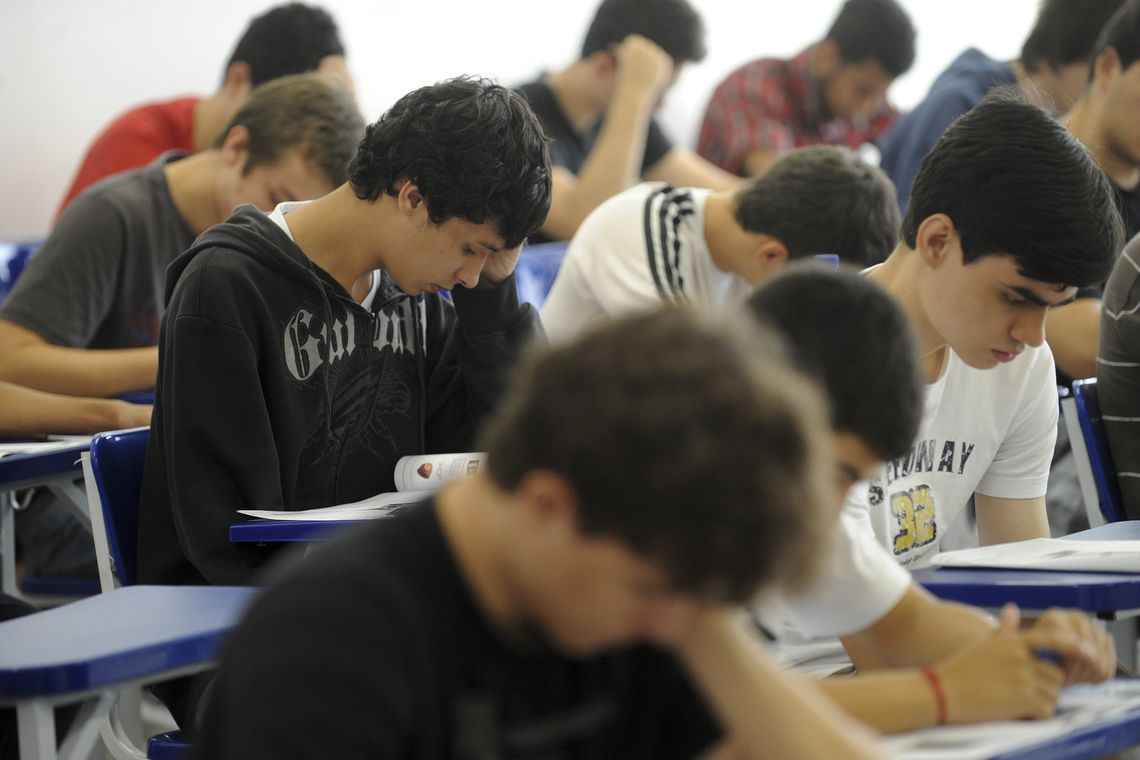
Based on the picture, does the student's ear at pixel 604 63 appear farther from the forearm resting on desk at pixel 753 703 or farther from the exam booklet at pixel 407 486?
the forearm resting on desk at pixel 753 703

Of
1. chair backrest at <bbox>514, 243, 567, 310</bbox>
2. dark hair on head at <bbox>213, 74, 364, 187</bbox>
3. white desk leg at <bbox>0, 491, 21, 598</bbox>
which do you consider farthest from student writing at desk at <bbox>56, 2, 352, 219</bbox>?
white desk leg at <bbox>0, 491, 21, 598</bbox>

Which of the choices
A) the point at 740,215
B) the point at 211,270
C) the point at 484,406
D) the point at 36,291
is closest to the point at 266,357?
the point at 211,270

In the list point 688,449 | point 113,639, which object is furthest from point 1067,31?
point 688,449

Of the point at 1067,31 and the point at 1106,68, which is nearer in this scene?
the point at 1106,68

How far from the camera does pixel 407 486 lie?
6.57ft

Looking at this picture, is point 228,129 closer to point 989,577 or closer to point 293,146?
point 293,146

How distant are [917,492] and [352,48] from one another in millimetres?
3480

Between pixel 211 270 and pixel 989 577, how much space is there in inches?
38.9

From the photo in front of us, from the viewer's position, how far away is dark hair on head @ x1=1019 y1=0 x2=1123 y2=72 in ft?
11.4

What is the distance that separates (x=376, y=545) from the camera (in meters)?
0.88

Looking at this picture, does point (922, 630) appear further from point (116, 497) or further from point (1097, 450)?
point (116, 497)

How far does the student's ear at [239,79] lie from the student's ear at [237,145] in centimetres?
82

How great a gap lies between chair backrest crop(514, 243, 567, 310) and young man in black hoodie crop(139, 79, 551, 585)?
109 centimetres

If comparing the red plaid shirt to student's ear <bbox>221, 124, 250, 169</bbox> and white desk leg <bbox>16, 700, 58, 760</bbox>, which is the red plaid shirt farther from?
white desk leg <bbox>16, 700, 58, 760</bbox>
